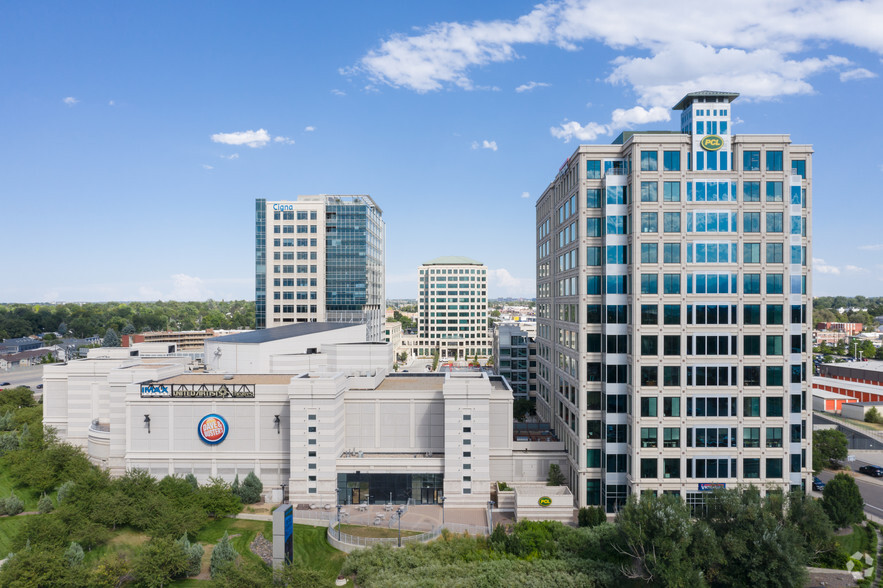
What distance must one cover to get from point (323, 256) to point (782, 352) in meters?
114

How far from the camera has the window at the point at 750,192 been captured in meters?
57.2

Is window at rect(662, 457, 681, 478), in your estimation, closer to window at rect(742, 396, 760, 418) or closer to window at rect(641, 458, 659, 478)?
window at rect(641, 458, 659, 478)

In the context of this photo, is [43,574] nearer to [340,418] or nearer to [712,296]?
[340,418]

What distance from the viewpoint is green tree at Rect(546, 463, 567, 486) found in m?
65.3

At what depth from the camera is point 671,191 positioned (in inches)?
2263

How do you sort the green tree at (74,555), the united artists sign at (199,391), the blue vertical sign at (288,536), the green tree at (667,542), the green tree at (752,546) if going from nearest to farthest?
the green tree at (667,542), the green tree at (752,546), the blue vertical sign at (288,536), the green tree at (74,555), the united artists sign at (199,391)

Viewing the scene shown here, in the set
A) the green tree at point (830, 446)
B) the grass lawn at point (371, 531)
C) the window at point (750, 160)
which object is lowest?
the grass lawn at point (371, 531)

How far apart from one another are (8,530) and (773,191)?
92583 millimetres

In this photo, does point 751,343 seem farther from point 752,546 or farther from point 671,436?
point 752,546

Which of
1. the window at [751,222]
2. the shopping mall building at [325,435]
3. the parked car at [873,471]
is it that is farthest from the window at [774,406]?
the parked car at [873,471]

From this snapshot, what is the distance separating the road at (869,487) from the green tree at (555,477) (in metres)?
33.0

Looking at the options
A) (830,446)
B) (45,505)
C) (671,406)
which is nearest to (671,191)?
(671,406)

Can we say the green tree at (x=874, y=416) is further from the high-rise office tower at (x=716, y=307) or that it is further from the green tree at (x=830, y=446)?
the high-rise office tower at (x=716, y=307)

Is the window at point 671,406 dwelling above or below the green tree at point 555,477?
above
